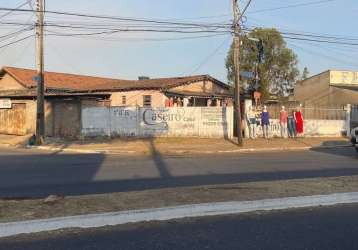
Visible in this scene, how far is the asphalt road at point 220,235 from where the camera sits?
6430mm

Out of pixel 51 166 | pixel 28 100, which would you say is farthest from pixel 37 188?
pixel 28 100

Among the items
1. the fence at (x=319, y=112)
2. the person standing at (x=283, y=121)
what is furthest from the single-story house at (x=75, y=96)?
the person standing at (x=283, y=121)

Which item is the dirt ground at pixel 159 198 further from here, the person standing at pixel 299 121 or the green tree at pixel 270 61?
the green tree at pixel 270 61

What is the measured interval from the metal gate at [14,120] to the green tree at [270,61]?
17.3 metres

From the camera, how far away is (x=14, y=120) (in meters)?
35.4

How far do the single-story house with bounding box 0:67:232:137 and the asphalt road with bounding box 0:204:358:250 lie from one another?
83.7ft

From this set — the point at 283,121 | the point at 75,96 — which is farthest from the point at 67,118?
the point at 283,121

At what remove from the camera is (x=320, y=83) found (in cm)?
5825

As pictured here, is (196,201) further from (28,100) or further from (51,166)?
(28,100)

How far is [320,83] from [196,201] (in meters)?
51.8

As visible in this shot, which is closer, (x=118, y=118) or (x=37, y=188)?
(x=37, y=188)

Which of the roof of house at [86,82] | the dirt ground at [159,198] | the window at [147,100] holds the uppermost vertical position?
the roof of house at [86,82]

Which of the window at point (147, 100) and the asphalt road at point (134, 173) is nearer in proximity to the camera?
the asphalt road at point (134, 173)

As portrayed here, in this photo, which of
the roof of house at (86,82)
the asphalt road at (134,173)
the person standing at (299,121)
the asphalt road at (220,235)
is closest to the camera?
the asphalt road at (220,235)
